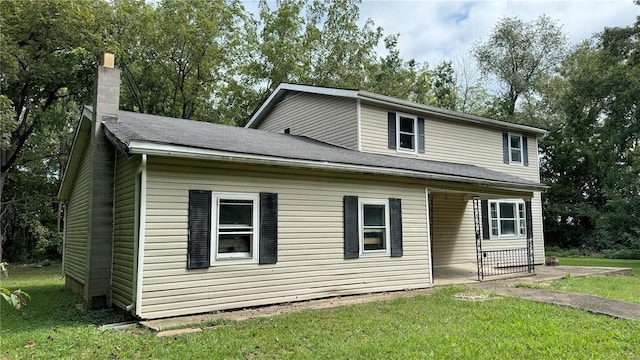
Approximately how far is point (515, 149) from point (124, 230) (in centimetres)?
1440

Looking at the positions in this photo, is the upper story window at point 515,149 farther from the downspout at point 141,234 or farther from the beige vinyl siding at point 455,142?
the downspout at point 141,234

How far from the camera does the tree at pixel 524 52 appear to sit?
30.9 meters

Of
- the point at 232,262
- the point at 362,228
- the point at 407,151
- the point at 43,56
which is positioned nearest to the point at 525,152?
the point at 407,151

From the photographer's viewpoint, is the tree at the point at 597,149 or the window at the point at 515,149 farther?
the tree at the point at 597,149

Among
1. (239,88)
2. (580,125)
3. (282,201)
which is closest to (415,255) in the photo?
(282,201)

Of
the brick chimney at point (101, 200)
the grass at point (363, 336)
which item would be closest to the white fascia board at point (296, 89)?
the brick chimney at point (101, 200)

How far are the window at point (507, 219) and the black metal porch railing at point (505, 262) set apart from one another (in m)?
0.65

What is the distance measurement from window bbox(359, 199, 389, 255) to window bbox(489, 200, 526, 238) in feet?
22.7

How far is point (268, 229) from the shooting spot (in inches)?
315

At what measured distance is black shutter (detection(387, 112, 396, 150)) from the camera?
13.2 meters

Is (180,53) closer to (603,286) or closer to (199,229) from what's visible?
(199,229)

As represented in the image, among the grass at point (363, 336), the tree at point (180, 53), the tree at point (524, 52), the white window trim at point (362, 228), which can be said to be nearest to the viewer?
the grass at point (363, 336)

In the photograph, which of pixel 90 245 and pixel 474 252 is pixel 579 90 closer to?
pixel 474 252

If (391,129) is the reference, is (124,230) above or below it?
below
